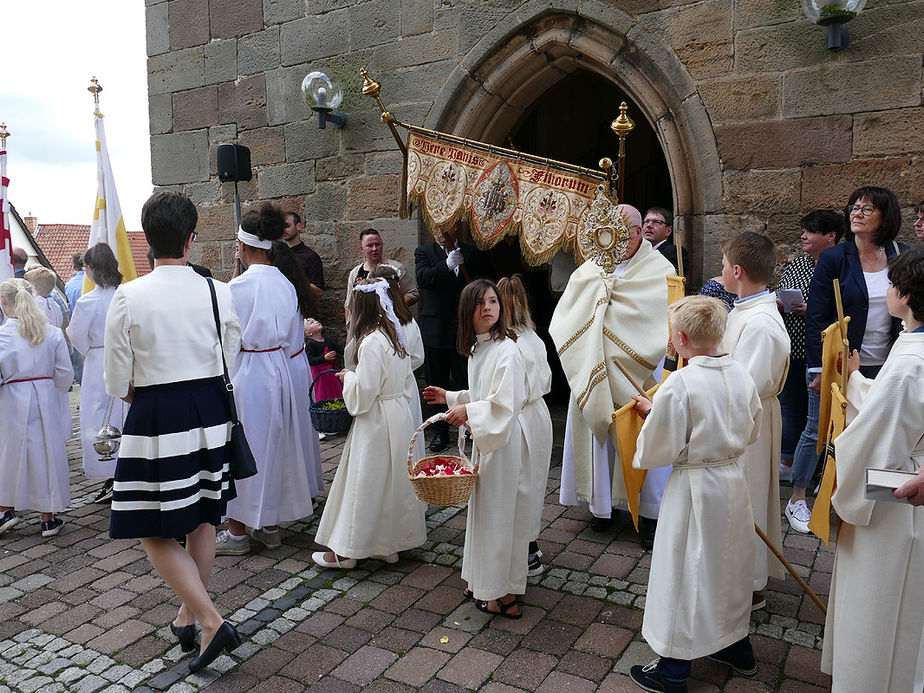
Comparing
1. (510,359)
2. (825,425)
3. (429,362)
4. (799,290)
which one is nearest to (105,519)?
(429,362)

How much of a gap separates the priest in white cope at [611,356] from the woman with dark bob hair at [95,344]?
3.10 m

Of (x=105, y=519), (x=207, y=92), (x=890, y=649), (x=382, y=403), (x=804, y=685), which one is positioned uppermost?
(x=207, y=92)

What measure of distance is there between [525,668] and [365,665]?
0.66 metres

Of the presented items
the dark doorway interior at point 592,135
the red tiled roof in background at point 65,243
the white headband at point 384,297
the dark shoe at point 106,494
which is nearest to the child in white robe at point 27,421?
the dark shoe at point 106,494

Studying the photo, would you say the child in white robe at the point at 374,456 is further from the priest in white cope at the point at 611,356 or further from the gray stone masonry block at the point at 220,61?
the gray stone masonry block at the point at 220,61

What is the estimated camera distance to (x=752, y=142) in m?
5.13

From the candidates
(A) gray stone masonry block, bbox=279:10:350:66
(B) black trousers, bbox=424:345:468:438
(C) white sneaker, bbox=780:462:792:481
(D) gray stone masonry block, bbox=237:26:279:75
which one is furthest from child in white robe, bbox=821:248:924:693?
(D) gray stone masonry block, bbox=237:26:279:75

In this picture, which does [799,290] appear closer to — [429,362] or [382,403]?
[382,403]

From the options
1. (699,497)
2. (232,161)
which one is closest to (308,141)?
(232,161)

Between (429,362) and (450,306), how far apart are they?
53cm

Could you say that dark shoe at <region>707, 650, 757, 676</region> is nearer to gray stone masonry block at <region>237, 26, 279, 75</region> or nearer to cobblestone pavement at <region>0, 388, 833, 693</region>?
cobblestone pavement at <region>0, 388, 833, 693</region>

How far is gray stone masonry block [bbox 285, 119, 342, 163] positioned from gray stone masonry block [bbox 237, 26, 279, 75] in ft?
2.25

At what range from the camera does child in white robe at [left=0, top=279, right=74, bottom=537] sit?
457 cm

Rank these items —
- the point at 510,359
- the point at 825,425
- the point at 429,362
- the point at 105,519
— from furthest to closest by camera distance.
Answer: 1. the point at 429,362
2. the point at 105,519
3. the point at 510,359
4. the point at 825,425
